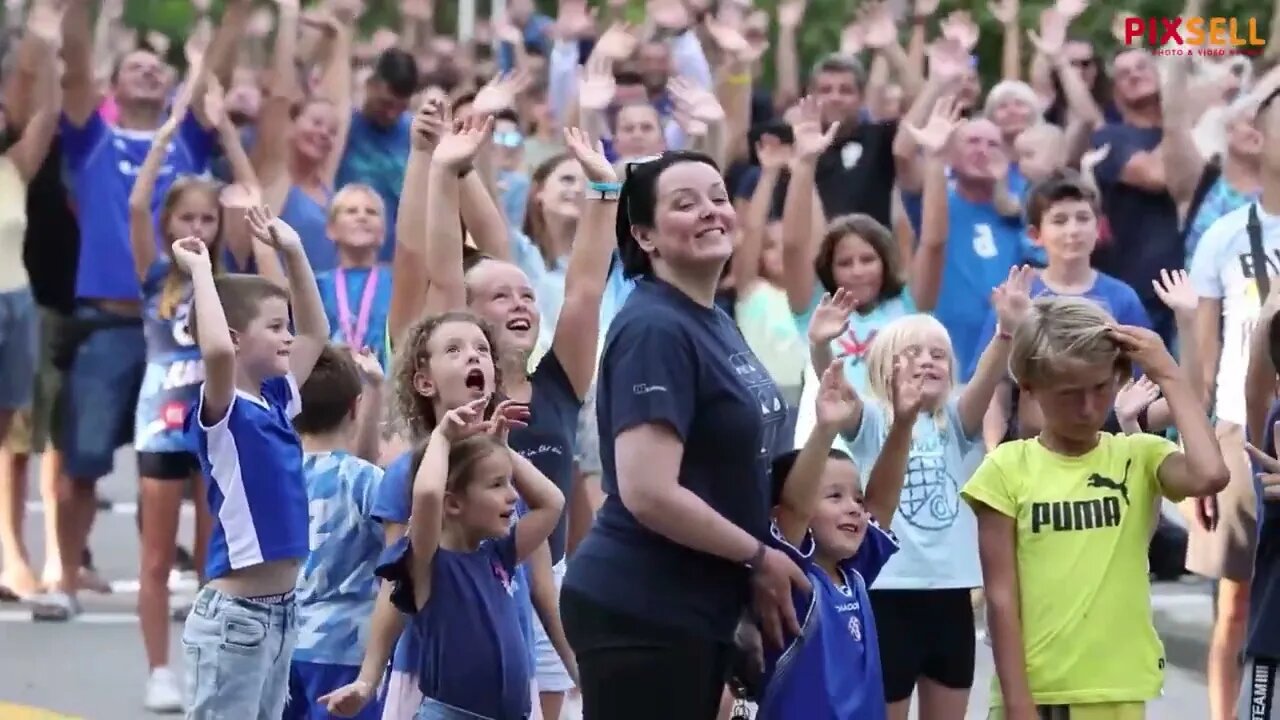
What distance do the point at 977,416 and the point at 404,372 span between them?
1.76 meters

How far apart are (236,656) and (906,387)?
6.11 ft

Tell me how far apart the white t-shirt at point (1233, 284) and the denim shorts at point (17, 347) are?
4814 mm

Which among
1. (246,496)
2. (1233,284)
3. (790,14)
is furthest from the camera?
(790,14)

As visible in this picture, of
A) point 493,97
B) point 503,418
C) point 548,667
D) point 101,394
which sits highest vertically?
point 493,97

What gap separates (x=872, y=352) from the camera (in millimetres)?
7023

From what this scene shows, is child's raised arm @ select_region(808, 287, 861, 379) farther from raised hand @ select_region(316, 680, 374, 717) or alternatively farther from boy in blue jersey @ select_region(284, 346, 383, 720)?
raised hand @ select_region(316, 680, 374, 717)

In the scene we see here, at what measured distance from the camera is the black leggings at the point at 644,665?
5172 millimetres

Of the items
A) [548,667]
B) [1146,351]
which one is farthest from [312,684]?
[1146,351]

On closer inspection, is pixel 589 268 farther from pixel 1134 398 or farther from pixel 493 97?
pixel 493 97

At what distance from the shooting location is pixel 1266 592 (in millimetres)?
6062

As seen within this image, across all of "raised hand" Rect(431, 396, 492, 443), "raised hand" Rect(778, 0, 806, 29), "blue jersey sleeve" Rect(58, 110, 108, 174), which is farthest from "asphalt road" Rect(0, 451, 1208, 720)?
"raised hand" Rect(778, 0, 806, 29)

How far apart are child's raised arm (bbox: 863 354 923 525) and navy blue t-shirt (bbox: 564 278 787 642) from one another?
2.30ft

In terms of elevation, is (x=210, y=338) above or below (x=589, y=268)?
below

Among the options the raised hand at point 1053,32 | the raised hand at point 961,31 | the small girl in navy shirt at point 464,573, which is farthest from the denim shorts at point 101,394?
the raised hand at point 1053,32
